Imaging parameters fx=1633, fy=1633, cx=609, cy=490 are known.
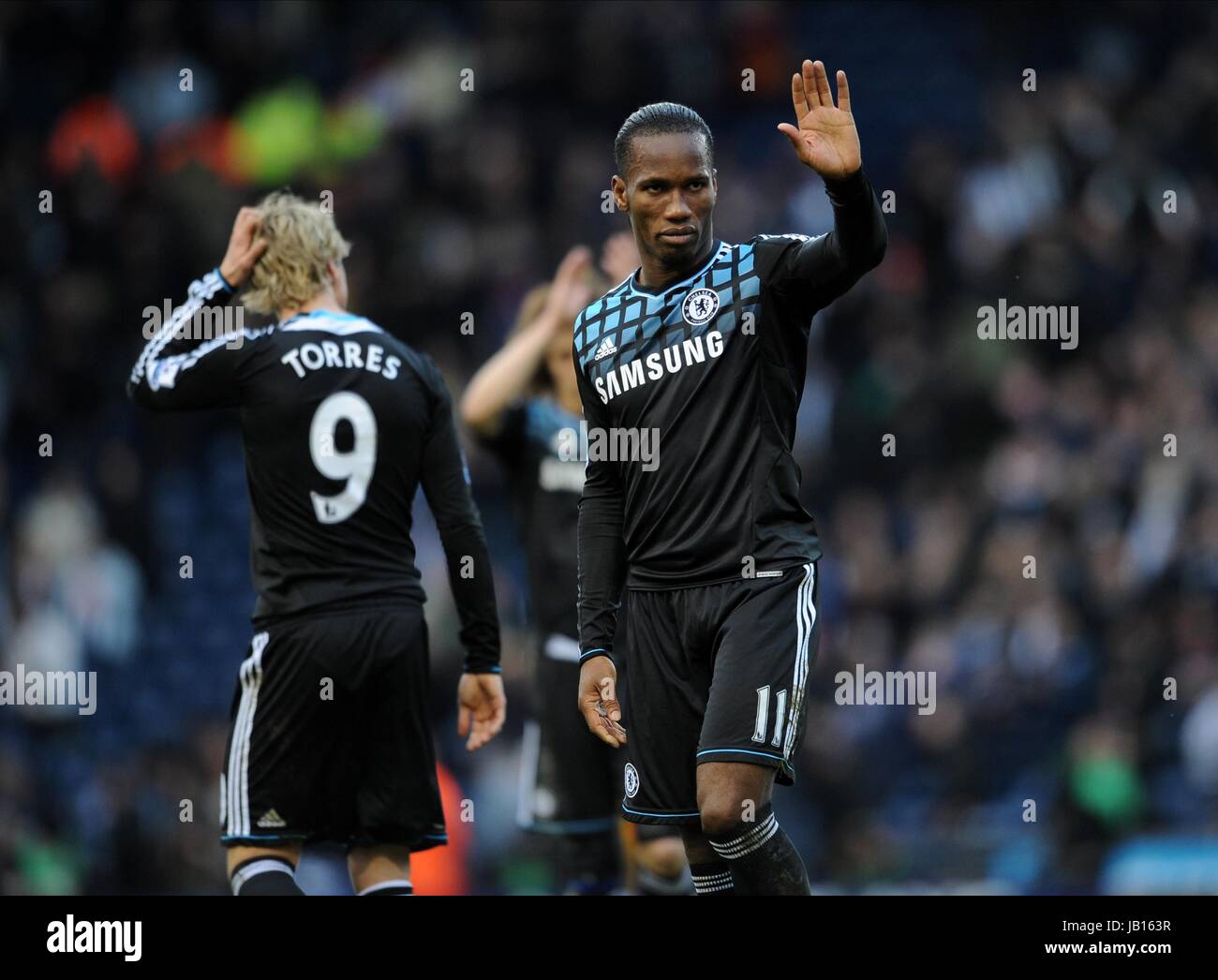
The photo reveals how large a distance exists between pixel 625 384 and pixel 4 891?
19.9ft

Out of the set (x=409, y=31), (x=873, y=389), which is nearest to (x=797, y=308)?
(x=873, y=389)

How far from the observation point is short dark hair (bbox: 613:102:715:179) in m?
4.46

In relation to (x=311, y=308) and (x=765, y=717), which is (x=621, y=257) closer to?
(x=311, y=308)

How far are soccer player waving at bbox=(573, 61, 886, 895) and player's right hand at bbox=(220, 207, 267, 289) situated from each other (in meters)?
1.39

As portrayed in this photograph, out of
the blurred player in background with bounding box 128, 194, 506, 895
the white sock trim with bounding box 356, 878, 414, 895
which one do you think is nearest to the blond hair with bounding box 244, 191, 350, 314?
the blurred player in background with bounding box 128, 194, 506, 895

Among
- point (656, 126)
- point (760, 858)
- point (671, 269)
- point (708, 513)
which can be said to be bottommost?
point (760, 858)

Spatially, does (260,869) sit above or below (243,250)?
below

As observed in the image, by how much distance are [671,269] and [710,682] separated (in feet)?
3.82

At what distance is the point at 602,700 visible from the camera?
4.40 metres

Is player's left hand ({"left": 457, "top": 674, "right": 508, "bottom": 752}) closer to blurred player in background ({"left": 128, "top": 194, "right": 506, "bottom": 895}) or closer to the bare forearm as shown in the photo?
blurred player in background ({"left": 128, "top": 194, "right": 506, "bottom": 895})

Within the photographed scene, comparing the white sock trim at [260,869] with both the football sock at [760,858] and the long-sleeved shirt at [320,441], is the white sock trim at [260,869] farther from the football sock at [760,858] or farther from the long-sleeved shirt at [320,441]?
the football sock at [760,858]

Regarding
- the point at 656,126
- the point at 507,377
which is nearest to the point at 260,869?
the point at 507,377

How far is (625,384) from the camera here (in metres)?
4.56
